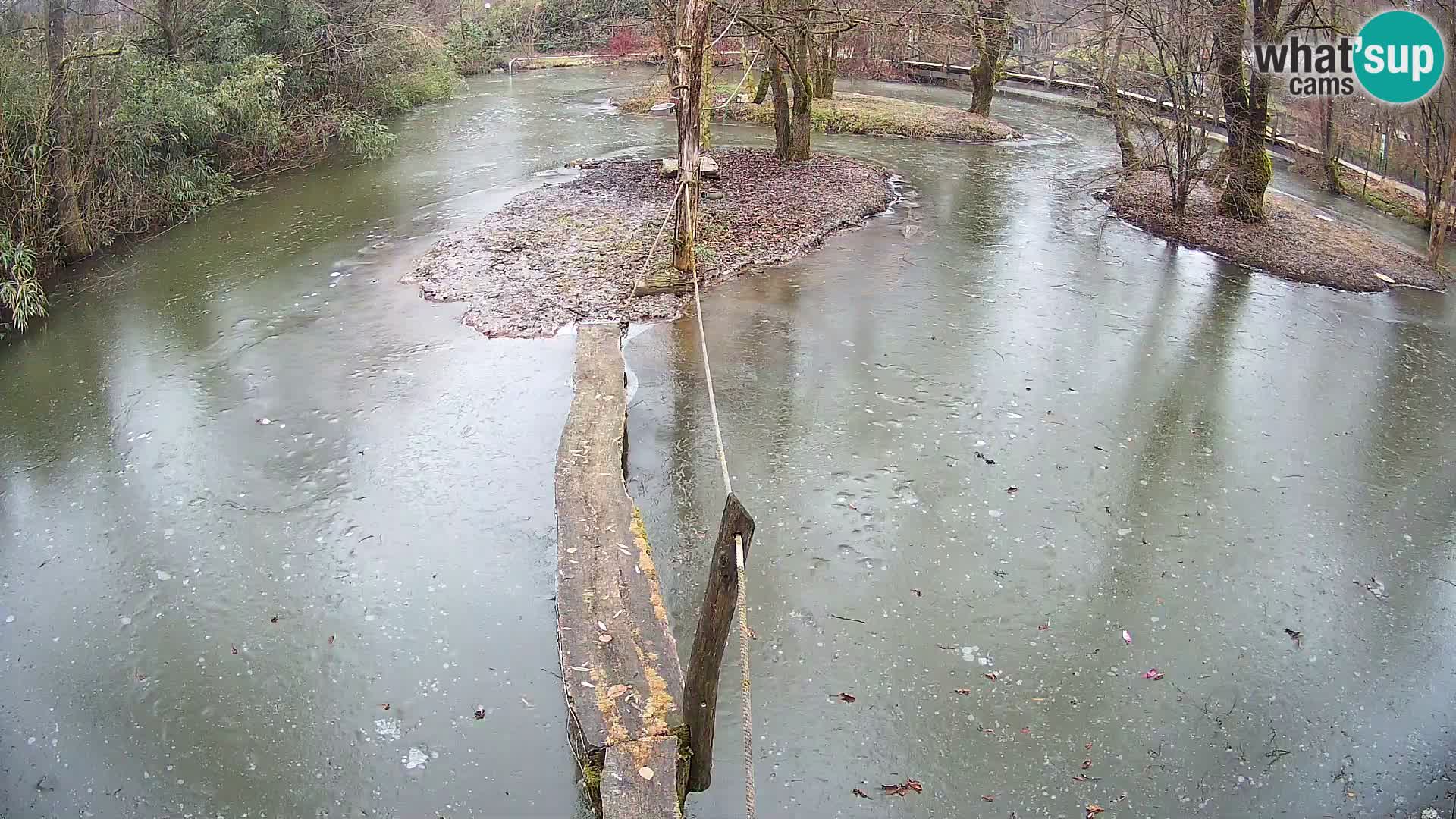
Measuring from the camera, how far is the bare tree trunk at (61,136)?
11.0 metres

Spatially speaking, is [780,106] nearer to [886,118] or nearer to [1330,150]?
[886,118]

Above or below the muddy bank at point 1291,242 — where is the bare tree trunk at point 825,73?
above

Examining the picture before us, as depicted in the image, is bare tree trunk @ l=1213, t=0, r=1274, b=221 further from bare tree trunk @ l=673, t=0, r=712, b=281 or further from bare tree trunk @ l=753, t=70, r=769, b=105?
bare tree trunk @ l=753, t=70, r=769, b=105

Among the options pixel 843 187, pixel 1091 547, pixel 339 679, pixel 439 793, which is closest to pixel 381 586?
pixel 339 679

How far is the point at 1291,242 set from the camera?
12.6 m

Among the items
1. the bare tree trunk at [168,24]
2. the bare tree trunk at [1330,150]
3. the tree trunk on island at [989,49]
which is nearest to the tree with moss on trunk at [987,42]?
the tree trunk on island at [989,49]

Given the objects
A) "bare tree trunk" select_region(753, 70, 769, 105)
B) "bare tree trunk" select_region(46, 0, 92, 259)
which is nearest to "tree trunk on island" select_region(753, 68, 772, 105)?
"bare tree trunk" select_region(753, 70, 769, 105)

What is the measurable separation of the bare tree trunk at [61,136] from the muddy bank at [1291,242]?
1327 cm

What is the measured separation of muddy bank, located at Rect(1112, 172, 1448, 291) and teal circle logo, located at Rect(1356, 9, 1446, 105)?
188 centimetres

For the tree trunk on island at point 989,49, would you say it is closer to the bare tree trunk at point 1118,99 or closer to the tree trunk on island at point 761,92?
the bare tree trunk at point 1118,99

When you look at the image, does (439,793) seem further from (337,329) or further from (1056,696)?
(337,329)

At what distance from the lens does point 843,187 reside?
1488 centimetres

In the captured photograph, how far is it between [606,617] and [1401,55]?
1407cm

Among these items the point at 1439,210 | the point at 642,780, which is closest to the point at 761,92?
the point at 1439,210
